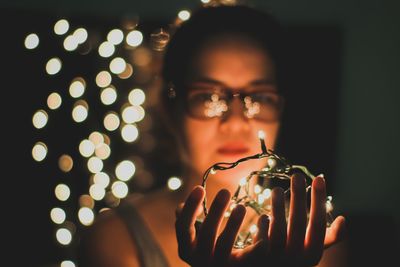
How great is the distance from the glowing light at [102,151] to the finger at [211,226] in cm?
146

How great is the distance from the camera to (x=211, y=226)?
70 cm

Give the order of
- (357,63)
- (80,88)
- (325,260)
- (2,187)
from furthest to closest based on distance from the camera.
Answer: (357,63), (2,187), (80,88), (325,260)

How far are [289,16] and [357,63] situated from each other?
54cm

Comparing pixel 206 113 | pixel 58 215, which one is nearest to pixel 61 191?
pixel 58 215

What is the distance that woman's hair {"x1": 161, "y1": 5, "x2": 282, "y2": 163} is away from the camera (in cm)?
123

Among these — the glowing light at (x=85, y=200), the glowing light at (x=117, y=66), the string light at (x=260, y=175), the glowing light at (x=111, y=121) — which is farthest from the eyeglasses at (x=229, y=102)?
the glowing light at (x=85, y=200)

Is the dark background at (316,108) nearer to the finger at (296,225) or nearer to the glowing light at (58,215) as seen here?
the glowing light at (58,215)

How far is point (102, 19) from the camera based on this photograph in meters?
2.29

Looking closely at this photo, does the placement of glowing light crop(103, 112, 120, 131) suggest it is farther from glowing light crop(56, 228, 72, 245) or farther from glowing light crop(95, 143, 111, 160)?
glowing light crop(56, 228, 72, 245)

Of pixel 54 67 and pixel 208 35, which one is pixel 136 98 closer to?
pixel 54 67

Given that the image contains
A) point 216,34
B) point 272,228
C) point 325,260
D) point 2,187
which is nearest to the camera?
point 272,228

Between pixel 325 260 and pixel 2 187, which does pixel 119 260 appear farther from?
pixel 2 187

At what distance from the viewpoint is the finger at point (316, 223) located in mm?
678

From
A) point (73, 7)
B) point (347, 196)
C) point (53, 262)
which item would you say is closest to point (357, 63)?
point (347, 196)
